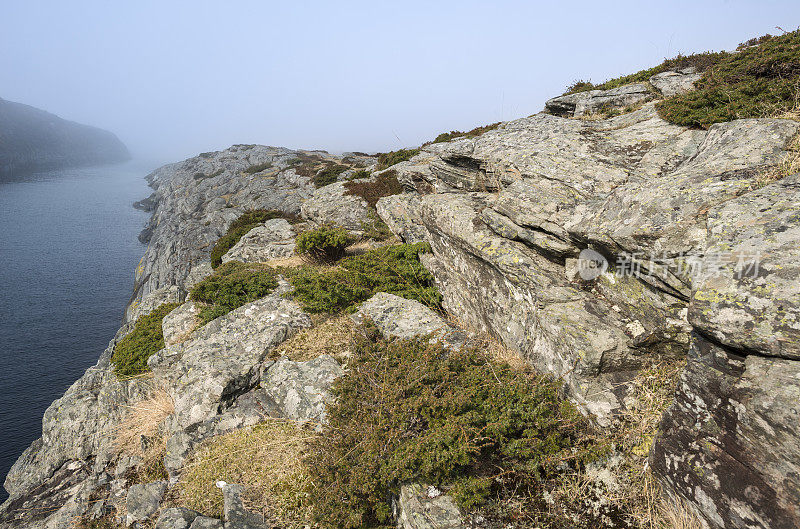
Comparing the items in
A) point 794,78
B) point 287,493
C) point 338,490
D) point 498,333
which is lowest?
point 287,493

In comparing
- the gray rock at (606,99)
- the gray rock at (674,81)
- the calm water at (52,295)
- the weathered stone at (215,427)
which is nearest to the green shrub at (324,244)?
the weathered stone at (215,427)

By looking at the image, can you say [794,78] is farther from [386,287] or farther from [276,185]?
[276,185]

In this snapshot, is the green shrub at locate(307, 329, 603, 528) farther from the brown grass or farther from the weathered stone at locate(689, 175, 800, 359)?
the brown grass

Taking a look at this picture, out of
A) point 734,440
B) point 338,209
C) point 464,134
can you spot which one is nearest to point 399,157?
point 464,134

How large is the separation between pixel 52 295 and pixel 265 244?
3679 centimetres

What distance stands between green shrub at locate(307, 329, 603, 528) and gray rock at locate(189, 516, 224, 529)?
162 cm

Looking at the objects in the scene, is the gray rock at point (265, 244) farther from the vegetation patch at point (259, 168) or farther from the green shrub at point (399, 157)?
the vegetation patch at point (259, 168)

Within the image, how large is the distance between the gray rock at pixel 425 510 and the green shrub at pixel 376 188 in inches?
604

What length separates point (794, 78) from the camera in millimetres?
7379

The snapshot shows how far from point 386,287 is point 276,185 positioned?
32629 mm

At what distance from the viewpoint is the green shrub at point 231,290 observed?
10.7 metres

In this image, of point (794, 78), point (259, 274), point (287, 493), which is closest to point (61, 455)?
point (259, 274)

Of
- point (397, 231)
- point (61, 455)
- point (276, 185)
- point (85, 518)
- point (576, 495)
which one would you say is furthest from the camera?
point (276, 185)

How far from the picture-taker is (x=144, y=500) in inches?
250
